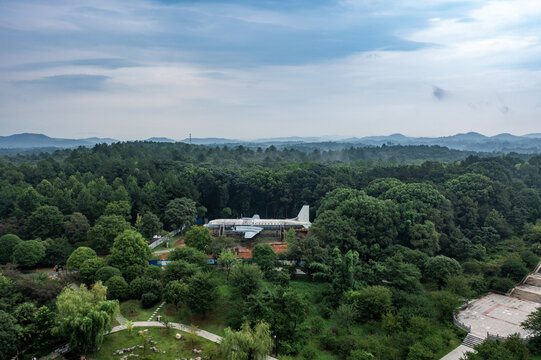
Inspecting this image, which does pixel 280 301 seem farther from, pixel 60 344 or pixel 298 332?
pixel 60 344

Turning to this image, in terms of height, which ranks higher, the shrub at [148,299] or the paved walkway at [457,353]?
the shrub at [148,299]

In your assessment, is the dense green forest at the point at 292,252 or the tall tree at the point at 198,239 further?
the tall tree at the point at 198,239

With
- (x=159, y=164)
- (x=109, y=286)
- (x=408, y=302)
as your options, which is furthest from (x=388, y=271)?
(x=159, y=164)

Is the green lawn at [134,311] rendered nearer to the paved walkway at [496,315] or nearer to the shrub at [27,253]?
the shrub at [27,253]

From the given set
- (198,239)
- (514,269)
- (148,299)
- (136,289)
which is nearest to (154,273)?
(136,289)

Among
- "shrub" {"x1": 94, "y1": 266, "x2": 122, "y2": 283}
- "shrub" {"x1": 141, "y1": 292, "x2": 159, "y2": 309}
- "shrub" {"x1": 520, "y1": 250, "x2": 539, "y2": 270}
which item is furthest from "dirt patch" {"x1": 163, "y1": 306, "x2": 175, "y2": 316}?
"shrub" {"x1": 520, "y1": 250, "x2": 539, "y2": 270}

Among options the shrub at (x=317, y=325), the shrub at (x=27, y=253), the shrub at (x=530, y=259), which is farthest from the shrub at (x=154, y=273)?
the shrub at (x=530, y=259)

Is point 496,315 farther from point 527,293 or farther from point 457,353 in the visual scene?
point 457,353

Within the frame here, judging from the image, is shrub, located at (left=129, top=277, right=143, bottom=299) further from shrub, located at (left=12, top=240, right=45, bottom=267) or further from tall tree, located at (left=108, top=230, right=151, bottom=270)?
shrub, located at (left=12, top=240, right=45, bottom=267)
